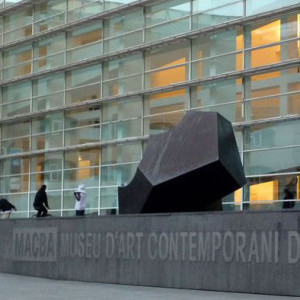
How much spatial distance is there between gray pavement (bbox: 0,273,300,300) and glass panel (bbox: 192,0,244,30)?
1287cm

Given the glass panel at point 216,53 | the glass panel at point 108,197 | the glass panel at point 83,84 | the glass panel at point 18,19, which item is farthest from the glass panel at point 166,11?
the glass panel at point 18,19

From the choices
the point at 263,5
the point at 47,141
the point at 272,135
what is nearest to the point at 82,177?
the point at 47,141

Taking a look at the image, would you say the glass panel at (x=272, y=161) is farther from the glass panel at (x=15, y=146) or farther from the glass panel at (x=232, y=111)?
the glass panel at (x=15, y=146)

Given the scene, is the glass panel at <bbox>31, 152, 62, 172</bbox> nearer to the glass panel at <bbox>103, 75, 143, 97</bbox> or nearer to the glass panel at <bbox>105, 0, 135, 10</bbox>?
the glass panel at <bbox>103, 75, 143, 97</bbox>

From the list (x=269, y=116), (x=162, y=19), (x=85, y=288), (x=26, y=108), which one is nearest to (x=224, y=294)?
(x=85, y=288)

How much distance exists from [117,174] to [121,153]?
799mm

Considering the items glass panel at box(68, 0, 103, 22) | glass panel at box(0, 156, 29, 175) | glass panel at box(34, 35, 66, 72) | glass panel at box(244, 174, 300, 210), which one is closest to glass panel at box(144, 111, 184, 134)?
glass panel at box(244, 174, 300, 210)

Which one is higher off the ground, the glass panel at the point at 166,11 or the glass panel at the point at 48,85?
the glass panel at the point at 166,11

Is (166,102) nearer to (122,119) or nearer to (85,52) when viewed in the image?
(122,119)

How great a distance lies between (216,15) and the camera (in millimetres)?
30281

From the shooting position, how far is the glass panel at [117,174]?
32812 millimetres

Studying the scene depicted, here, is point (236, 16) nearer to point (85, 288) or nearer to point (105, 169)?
point (105, 169)

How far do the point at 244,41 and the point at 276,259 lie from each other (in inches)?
580

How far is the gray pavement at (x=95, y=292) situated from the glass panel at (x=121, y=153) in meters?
13.3
